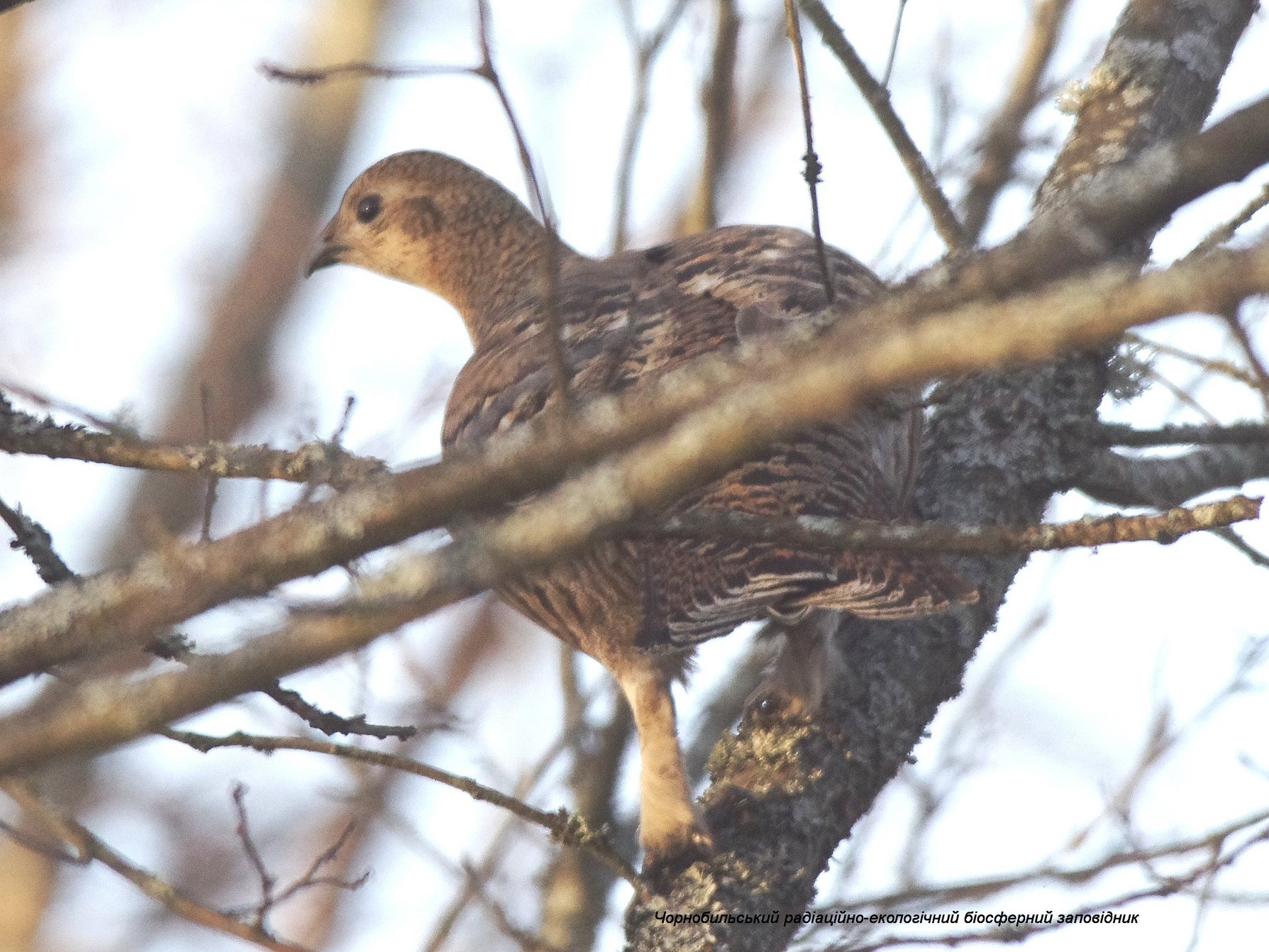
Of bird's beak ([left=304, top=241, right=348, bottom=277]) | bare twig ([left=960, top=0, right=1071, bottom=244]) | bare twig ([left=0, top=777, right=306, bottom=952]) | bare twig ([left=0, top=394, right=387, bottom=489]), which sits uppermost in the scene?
bare twig ([left=960, top=0, right=1071, bottom=244])

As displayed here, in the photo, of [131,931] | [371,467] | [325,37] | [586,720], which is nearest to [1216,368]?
[371,467]

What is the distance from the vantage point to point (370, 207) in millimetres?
6543

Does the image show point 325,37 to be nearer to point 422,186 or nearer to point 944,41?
point 422,186

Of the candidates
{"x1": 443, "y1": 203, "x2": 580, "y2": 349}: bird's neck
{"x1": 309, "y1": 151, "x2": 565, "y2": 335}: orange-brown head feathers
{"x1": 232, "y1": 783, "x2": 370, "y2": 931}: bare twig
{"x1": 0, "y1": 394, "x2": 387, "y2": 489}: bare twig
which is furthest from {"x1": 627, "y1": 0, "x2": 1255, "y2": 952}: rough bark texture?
{"x1": 309, "y1": 151, "x2": 565, "y2": 335}: orange-brown head feathers

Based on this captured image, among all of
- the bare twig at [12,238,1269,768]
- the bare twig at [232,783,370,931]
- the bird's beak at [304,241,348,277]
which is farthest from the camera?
the bird's beak at [304,241,348,277]

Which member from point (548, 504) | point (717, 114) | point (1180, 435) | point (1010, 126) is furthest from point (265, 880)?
point (1010, 126)

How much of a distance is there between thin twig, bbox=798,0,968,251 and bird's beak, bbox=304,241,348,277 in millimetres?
3061

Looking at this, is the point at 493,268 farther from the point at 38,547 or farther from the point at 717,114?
the point at 38,547

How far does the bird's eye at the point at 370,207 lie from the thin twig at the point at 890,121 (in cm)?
280

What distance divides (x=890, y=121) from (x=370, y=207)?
3.00 m

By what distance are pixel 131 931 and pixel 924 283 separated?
6267 mm

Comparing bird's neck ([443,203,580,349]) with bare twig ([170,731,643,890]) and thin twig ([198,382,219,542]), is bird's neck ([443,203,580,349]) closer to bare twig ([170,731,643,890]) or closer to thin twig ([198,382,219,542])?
thin twig ([198,382,219,542])

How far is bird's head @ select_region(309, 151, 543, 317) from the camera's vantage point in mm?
6355

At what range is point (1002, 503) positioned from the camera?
4.04 metres
